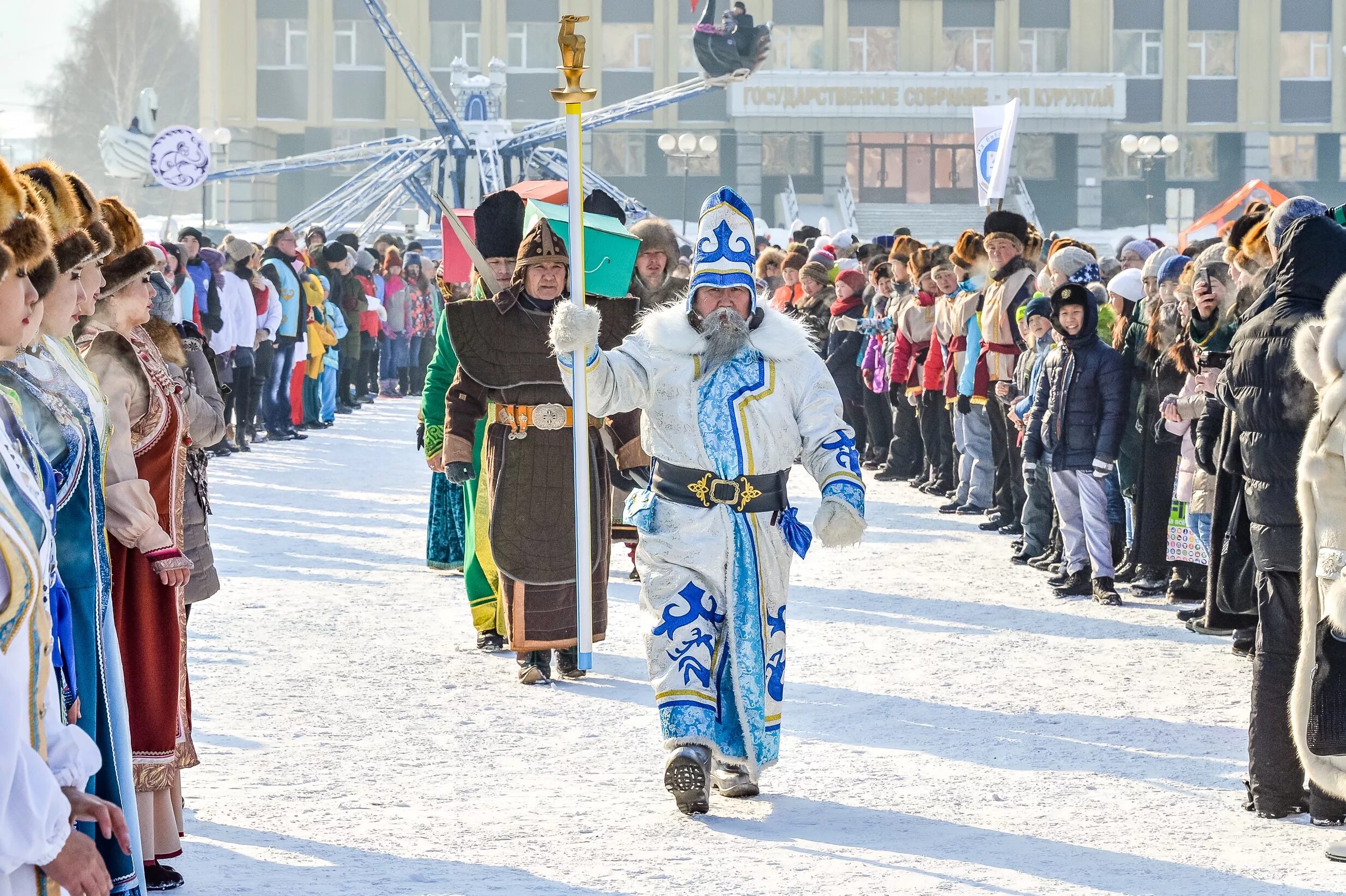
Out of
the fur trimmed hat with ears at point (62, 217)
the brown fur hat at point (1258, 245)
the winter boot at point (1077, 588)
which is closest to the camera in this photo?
the fur trimmed hat with ears at point (62, 217)

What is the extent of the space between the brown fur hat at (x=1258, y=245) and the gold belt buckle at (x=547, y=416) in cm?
265

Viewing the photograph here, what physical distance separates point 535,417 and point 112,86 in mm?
71685

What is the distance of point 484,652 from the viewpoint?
7.94m

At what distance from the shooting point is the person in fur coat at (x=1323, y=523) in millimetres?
4676

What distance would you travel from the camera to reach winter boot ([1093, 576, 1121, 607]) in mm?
9117

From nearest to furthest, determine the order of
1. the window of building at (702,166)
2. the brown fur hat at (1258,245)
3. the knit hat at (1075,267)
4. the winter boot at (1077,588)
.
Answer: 1. the brown fur hat at (1258,245)
2. the winter boot at (1077,588)
3. the knit hat at (1075,267)
4. the window of building at (702,166)

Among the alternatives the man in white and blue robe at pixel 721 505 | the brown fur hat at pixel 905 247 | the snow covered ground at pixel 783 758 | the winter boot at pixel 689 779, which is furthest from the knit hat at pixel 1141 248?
the winter boot at pixel 689 779

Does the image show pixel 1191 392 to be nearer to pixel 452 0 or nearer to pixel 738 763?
pixel 738 763

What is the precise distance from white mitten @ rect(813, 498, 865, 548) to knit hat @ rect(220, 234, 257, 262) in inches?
455

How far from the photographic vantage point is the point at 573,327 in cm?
539

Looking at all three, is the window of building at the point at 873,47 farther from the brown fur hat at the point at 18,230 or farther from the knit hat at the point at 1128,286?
the brown fur hat at the point at 18,230

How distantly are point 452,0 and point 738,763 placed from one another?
176ft

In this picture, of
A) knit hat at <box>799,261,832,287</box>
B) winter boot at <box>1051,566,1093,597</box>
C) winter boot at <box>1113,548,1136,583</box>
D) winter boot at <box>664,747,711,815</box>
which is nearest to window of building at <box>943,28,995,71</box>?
knit hat at <box>799,261,832,287</box>

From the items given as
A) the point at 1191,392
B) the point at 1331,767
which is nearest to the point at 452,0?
the point at 1191,392
